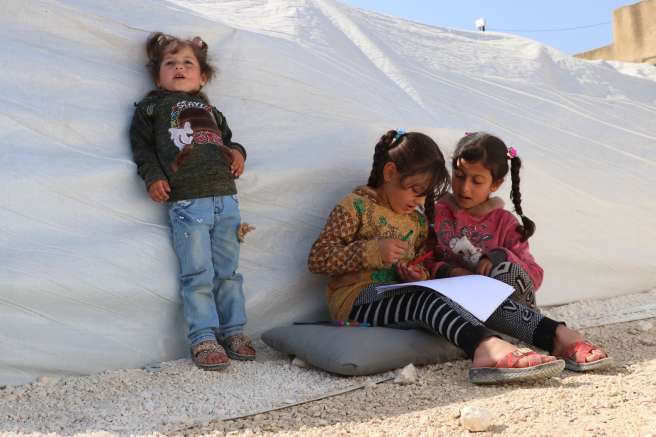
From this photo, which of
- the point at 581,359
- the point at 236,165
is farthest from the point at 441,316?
the point at 236,165

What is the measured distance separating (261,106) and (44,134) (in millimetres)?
646

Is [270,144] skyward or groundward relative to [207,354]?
skyward

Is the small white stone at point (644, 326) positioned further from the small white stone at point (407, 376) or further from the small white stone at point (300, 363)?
the small white stone at point (300, 363)

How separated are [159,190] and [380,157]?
25.7 inches

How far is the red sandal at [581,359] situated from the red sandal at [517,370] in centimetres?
13

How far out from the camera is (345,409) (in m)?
1.53

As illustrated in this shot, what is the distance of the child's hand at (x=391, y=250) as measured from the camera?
6.52ft

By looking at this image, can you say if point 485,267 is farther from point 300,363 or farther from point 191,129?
point 191,129

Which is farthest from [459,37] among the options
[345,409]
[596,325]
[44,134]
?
[345,409]

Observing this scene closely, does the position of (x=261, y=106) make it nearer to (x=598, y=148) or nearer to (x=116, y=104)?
(x=116, y=104)

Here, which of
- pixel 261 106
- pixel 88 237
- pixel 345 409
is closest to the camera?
pixel 345 409

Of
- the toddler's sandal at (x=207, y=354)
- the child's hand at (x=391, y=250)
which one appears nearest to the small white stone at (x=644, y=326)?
the child's hand at (x=391, y=250)

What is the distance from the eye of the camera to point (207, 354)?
71.4 inches

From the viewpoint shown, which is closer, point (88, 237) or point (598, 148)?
point (88, 237)
